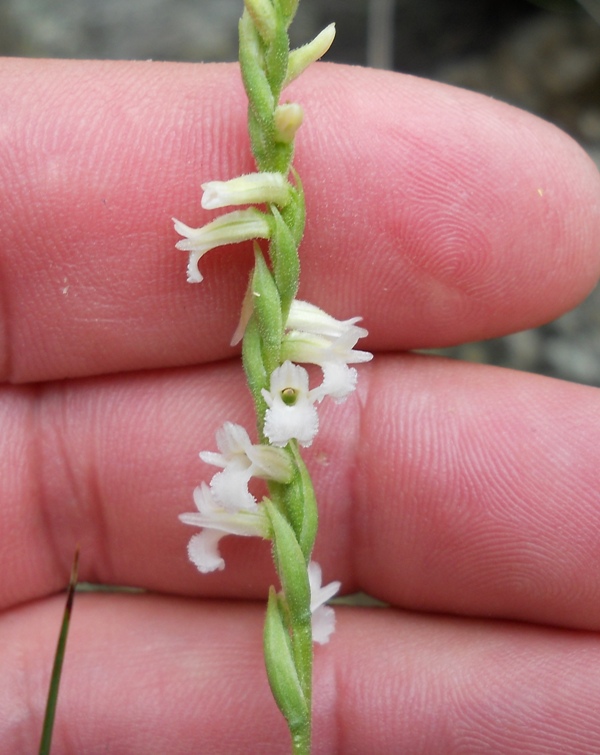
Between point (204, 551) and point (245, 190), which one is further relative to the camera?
point (204, 551)

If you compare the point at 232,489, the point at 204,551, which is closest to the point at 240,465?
the point at 232,489

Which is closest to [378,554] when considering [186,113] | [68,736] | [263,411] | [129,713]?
[263,411]

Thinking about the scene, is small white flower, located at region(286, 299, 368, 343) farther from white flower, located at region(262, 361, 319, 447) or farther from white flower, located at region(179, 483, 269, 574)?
white flower, located at region(179, 483, 269, 574)

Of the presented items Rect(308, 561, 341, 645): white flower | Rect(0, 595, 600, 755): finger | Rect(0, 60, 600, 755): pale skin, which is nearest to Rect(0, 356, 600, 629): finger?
Rect(0, 60, 600, 755): pale skin

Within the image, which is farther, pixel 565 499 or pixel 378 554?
pixel 378 554

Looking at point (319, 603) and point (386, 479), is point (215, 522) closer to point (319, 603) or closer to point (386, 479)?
point (319, 603)

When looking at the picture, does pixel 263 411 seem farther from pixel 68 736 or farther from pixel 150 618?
pixel 68 736
